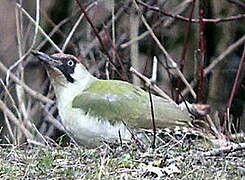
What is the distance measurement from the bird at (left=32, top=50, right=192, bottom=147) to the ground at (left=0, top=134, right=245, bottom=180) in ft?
2.17

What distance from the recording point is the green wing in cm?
568

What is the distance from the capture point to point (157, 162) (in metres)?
4.39

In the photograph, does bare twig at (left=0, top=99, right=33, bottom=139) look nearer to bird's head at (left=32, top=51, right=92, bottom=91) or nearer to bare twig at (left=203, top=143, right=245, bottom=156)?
bird's head at (left=32, top=51, right=92, bottom=91)

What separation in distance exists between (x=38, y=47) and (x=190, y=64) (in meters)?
1.87

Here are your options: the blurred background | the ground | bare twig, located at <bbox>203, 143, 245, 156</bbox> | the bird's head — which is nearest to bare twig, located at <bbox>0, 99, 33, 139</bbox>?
the blurred background

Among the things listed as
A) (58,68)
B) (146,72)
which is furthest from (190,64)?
(58,68)

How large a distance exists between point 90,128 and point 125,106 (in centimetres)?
36

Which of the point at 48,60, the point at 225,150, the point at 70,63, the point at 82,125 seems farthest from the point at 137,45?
the point at 225,150

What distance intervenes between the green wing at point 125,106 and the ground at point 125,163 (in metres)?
0.81

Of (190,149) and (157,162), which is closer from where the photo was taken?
(157,162)

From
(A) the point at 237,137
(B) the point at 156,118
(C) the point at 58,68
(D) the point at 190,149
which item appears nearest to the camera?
(D) the point at 190,149

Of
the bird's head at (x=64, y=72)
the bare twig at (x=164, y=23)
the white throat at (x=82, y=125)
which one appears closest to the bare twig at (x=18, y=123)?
the bare twig at (x=164, y=23)

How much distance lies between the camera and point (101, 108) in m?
5.75

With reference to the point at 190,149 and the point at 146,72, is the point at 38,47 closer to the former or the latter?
the point at 146,72
